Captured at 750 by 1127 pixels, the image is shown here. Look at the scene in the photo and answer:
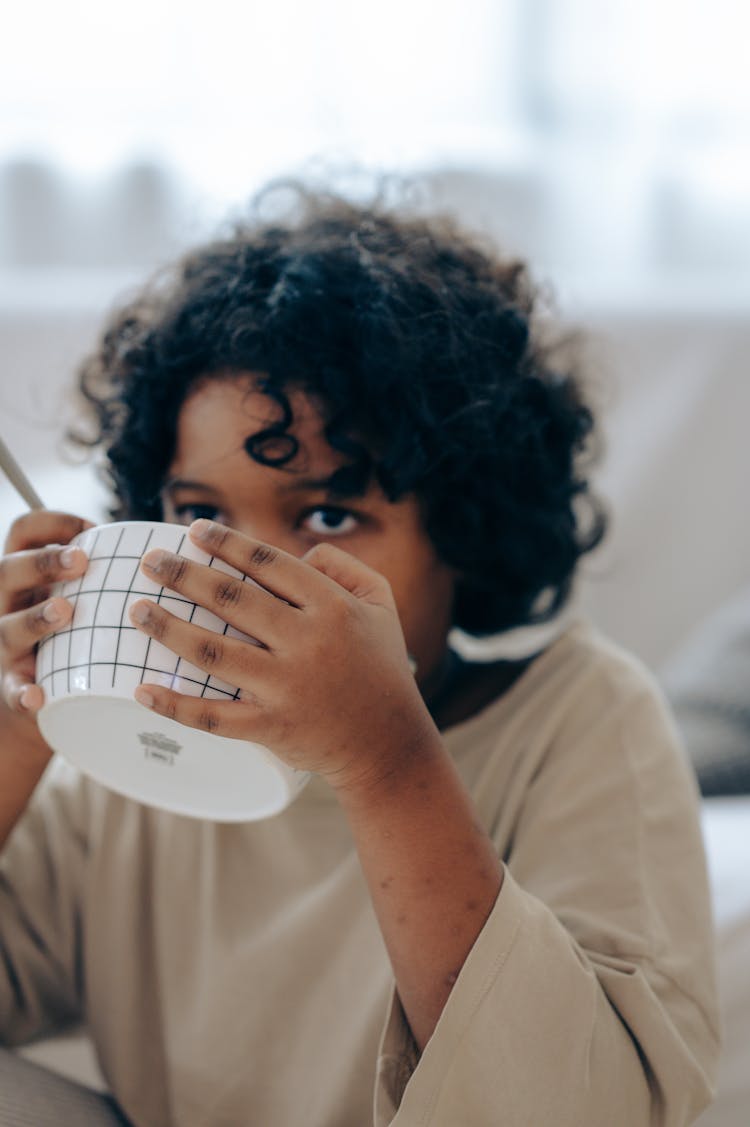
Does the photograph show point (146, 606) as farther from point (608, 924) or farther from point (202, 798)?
point (608, 924)

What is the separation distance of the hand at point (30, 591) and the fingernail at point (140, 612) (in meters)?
0.05

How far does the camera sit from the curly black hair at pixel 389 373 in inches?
28.2

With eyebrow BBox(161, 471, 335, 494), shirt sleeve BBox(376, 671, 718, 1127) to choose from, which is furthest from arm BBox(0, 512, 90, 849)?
shirt sleeve BBox(376, 671, 718, 1127)

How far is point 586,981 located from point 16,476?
38cm

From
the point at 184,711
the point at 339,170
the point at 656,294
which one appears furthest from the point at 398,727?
the point at 656,294

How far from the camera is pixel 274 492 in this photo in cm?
69

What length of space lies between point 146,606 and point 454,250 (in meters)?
0.45

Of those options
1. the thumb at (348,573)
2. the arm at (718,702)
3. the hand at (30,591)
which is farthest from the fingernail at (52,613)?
the arm at (718,702)

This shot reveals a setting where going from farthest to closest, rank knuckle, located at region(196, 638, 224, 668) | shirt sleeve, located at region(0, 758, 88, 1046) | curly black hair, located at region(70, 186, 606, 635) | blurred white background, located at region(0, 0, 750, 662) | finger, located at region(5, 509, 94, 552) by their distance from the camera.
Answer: blurred white background, located at region(0, 0, 750, 662) → shirt sleeve, located at region(0, 758, 88, 1046) → curly black hair, located at region(70, 186, 606, 635) → finger, located at region(5, 509, 94, 552) → knuckle, located at region(196, 638, 224, 668)

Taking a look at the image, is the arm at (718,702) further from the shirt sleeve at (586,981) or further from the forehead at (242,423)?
the forehead at (242,423)

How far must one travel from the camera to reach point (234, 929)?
30.9 inches

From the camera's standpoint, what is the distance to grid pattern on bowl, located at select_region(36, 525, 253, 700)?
50cm

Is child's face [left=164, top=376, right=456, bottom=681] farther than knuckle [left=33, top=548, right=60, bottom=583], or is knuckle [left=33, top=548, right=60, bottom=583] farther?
child's face [left=164, top=376, right=456, bottom=681]

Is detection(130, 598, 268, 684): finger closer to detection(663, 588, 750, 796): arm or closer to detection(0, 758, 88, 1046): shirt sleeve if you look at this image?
detection(0, 758, 88, 1046): shirt sleeve
